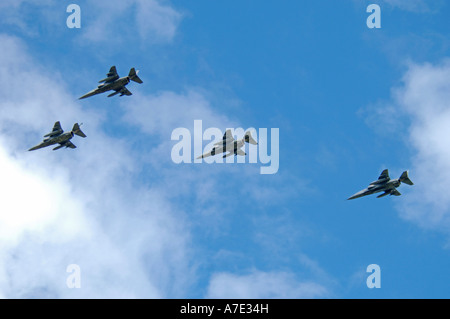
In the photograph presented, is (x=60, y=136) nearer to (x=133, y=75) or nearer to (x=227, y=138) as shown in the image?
(x=133, y=75)

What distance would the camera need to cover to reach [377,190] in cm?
12488

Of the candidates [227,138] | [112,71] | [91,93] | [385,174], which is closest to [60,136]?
[91,93]

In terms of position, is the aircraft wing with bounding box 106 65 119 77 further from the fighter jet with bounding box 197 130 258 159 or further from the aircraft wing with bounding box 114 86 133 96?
the fighter jet with bounding box 197 130 258 159

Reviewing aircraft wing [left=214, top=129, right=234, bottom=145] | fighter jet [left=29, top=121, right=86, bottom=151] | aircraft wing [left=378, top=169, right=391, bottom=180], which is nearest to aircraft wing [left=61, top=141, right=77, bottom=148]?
fighter jet [left=29, top=121, right=86, bottom=151]

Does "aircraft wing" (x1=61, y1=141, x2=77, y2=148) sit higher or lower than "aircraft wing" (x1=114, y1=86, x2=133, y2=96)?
lower

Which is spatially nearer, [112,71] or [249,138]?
[112,71]

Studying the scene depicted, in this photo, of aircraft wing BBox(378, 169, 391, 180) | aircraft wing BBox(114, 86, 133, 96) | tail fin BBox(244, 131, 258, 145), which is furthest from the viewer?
aircraft wing BBox(114, 86, 133, 96)

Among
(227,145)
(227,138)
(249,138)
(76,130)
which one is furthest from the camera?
(249,138)

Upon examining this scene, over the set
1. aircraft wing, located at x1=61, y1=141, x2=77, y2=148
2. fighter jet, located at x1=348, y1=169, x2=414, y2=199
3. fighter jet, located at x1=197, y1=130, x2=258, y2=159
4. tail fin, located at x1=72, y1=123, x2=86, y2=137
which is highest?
tail fin, located at x1=72, y1=123, x2=86, y2=137

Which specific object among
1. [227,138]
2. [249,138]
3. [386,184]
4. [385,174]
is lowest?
[386,184]
